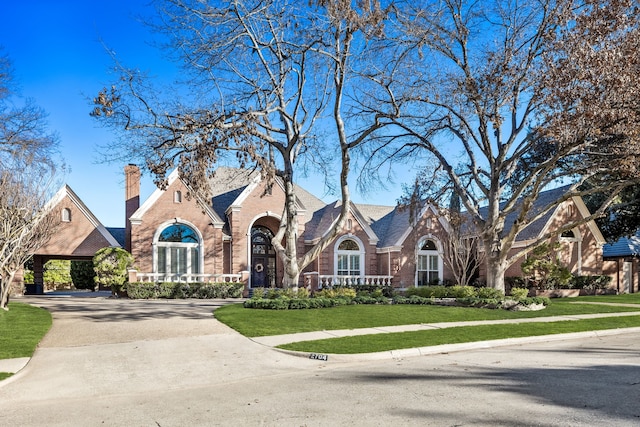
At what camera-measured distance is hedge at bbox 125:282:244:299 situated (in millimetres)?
24188

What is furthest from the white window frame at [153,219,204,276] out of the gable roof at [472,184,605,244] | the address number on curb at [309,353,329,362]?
the gable roof at [472,184,605,244]

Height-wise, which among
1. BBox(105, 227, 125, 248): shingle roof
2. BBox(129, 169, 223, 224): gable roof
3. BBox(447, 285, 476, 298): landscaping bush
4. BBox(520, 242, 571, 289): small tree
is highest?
BBox(129, 169, 223, 224): gable roof

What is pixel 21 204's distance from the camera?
18.4m

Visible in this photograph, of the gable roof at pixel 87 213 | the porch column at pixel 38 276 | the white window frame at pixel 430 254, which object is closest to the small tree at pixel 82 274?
the porch column at pixel 38 276

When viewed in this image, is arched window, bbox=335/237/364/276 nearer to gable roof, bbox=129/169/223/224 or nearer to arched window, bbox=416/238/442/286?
arched window, bbox=416/238/442/286

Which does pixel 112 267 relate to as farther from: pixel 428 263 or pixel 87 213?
pixel 428 263

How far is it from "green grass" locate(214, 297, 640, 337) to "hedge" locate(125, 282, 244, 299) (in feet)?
24.3

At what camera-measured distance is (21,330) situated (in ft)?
41.4

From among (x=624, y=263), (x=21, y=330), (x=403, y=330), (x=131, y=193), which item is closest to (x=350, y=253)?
(x=131, y=193)

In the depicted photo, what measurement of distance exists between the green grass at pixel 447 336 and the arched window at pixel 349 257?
54.0 feet

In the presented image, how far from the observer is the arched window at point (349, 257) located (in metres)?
30.9

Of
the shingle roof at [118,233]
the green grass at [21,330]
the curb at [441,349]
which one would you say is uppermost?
the shingle roof at [118,233]

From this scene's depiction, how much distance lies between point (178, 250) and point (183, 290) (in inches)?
143

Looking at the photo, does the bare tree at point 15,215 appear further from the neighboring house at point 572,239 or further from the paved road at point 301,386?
the neighboring house at point 572,239
